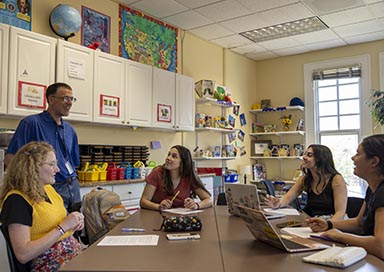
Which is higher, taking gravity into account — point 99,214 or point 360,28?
point 360,28

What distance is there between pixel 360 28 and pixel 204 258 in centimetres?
497

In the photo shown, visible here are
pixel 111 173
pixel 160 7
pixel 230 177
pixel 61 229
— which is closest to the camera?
pixel 61 229

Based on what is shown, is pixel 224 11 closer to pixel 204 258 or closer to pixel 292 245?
pixel 292 245

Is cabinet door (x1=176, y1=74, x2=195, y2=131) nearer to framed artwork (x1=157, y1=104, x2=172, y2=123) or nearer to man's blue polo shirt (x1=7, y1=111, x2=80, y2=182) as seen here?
framed artwork (x1=157, y1=104, x2=172, y2=123)

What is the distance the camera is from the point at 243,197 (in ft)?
7.43

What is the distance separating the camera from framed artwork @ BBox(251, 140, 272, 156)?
668cm

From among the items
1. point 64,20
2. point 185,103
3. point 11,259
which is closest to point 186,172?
point 11,259

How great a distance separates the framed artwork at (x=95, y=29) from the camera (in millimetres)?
4047

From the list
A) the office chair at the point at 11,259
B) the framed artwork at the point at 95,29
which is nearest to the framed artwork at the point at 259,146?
the framed artwork at the point at 95,29

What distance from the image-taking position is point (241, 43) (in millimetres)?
6016

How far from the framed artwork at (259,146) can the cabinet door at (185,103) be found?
2029 millimetres

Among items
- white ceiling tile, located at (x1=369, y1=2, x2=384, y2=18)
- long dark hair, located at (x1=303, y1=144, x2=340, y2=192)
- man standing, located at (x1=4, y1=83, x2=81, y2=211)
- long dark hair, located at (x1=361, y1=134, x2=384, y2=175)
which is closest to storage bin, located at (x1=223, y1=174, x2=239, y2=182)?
long dark hair, located at (x1=303, y1=144, x2=340, y2=192)

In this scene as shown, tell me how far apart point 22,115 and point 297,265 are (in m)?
2.64

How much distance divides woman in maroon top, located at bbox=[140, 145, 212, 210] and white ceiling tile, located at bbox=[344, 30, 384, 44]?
4074mm
